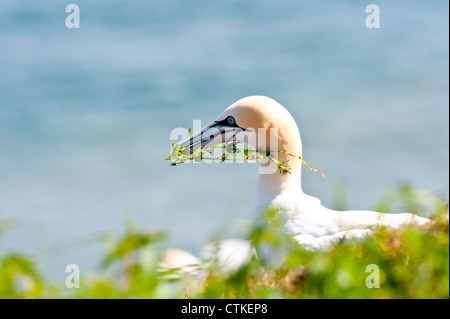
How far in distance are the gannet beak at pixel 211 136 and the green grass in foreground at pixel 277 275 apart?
3324mm

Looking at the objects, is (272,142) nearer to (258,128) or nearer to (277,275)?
(258,128)

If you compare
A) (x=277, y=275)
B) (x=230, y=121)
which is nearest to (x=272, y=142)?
(x=230, y=121)

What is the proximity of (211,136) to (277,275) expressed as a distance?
138 inches

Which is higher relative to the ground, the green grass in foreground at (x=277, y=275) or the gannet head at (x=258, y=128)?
the gannet head at (x=258, y=128)

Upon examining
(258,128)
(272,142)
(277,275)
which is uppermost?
(258,128)

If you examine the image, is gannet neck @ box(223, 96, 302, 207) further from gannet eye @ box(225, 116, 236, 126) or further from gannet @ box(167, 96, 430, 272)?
gannet eye @ box(225, 116, 236, 126)

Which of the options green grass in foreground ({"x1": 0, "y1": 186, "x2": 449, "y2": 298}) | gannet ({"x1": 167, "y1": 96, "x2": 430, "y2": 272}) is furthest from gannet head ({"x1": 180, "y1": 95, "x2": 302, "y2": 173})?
green grass in foreground ({"x1": 0, "y1": 186, "x2": 449, "y2": 298})

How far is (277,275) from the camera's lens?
3.92 meters

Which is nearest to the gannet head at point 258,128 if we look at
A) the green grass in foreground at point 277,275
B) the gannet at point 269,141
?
the gannet at point 269,141

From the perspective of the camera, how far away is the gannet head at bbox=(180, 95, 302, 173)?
693 centimetres

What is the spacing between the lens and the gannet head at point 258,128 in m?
6.93

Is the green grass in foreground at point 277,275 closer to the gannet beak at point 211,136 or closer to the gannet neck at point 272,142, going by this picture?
the gannet neck at point 272,142

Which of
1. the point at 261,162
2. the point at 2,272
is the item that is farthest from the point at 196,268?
the point at 261,162
